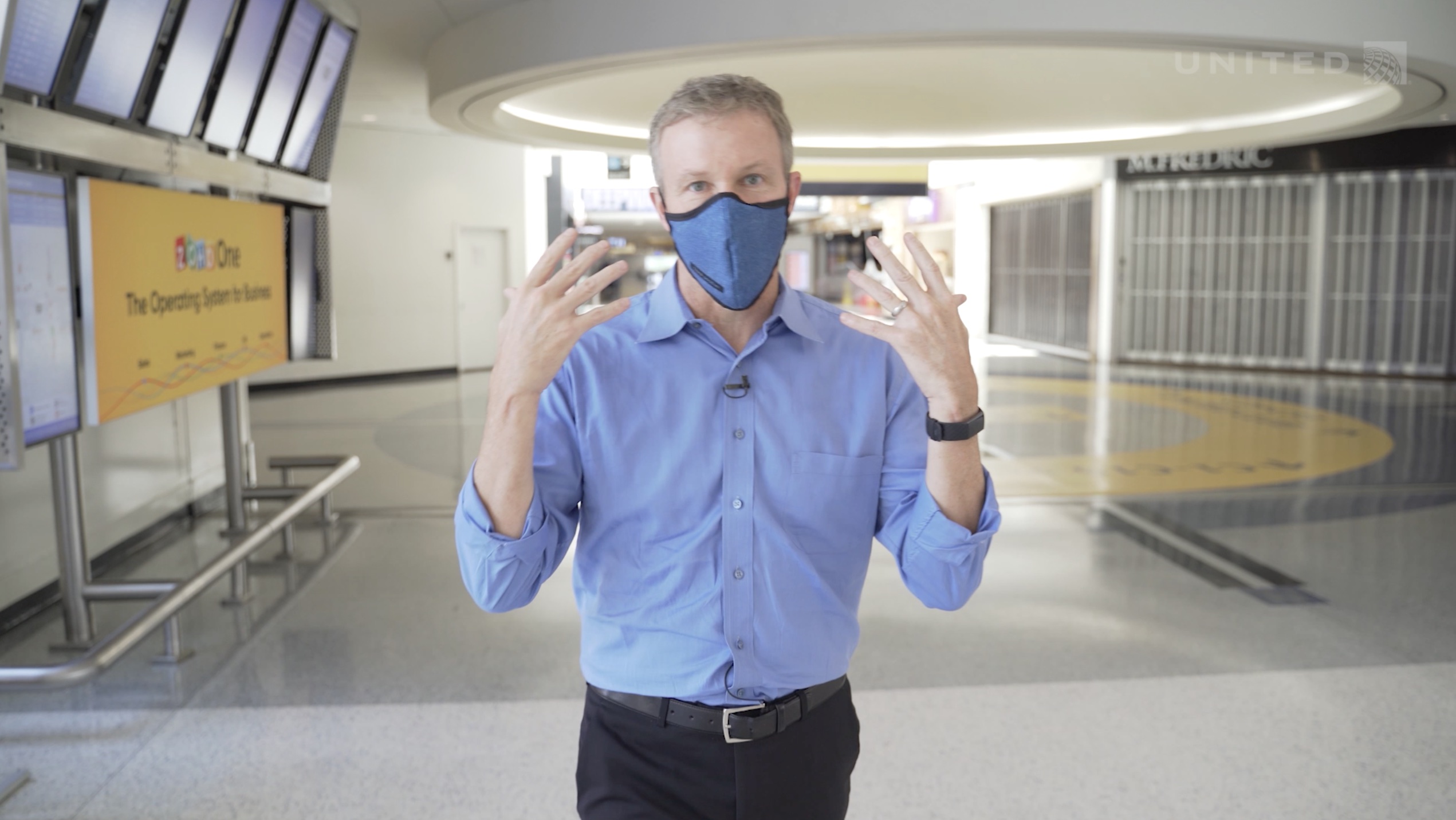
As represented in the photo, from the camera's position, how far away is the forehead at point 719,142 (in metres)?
1.51

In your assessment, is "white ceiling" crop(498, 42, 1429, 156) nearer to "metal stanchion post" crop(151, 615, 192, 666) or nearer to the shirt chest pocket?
"metal stanchion post" crop(151, 615, 192, 666)

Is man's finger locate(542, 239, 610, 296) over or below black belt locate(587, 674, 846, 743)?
over

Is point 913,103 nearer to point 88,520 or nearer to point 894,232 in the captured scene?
point 88,520

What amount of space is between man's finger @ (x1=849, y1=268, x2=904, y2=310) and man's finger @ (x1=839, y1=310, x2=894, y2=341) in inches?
1.1

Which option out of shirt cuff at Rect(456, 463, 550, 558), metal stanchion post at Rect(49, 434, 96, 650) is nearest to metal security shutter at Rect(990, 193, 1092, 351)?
metal stanchion post at Rect(49, 434, 96, 650)

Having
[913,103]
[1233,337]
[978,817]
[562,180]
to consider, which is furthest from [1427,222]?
[978,817]

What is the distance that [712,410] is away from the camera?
166cm

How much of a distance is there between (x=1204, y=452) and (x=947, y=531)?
28.4 ft

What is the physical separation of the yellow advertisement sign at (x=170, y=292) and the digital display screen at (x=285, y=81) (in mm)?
374

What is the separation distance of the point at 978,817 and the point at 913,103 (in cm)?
687

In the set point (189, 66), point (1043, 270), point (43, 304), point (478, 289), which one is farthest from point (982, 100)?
point (1043, 270)

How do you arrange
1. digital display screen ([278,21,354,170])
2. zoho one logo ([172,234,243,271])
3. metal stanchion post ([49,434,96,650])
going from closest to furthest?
metal stanchion post ([49,434,96,650])
zoho one logo ([172,234,243,271])
digital display screen ([278,21,354,170])

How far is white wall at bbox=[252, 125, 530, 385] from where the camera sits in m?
14.5

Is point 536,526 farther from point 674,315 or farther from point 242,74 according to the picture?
point 242,74
